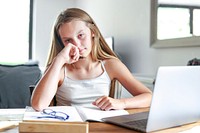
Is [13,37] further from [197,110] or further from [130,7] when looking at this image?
[197,110]

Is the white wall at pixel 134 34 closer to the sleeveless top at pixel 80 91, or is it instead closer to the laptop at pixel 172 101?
the sleeveless top at pixel 80 91

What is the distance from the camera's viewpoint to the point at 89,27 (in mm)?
1426

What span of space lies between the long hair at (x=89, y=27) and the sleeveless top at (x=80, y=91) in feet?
0.46

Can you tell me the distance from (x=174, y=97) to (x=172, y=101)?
0.01 metres

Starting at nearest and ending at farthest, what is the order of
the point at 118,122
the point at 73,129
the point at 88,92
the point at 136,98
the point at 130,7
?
the point at 73,129, the point at 118,122, the point at 136,98, the point at 88,92, the point at 130,7

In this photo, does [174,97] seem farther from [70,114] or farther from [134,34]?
[134,34]

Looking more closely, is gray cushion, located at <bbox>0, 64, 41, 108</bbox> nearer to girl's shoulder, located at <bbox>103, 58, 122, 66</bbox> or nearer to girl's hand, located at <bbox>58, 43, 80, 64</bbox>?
girl's shoulder, located at <bbox>103, 58, 122, 66</bbox>

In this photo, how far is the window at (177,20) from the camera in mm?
2027

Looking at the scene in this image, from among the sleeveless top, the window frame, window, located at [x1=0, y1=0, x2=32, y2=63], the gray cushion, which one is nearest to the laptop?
the sleeveless top

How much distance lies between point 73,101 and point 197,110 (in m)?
0.58

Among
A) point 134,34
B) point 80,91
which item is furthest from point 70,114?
point 134,34

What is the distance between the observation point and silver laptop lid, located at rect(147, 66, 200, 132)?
2.44 feet

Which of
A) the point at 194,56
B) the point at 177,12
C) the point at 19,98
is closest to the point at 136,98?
the point at 194,56

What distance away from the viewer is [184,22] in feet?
6.93
